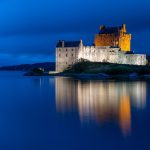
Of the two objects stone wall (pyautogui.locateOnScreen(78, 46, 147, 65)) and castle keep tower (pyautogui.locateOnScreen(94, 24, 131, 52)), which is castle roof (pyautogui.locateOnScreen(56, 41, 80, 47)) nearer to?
stone wall (pyautogui.locateOnScreen(78, 46, 147, 65))

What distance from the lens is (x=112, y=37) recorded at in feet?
280

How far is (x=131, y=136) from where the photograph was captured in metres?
13.2

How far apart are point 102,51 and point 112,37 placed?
31.7 ft

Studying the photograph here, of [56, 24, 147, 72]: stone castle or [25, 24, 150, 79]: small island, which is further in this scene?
[56, 24, 147, 72]: stone castle

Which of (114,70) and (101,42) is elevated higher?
(101,42)

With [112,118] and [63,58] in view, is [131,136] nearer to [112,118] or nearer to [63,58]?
[112,118]

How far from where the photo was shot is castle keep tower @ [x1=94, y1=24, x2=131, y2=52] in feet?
280

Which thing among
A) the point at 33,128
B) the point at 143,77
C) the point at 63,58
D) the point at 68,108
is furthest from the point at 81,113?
the point at 63,58

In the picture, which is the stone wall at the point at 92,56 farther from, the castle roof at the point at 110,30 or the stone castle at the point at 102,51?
the castle roof at the point at 110,30

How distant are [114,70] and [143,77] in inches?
214

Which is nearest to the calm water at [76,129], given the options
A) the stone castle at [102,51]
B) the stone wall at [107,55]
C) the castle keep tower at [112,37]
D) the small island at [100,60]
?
the small island at [100,60]

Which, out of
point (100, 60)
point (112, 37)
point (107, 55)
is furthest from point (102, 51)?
point (112, 37)

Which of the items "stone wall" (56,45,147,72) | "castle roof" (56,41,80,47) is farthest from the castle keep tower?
"castle roof" (56,41,80,47)

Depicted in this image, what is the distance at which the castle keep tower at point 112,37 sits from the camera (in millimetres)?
85375
